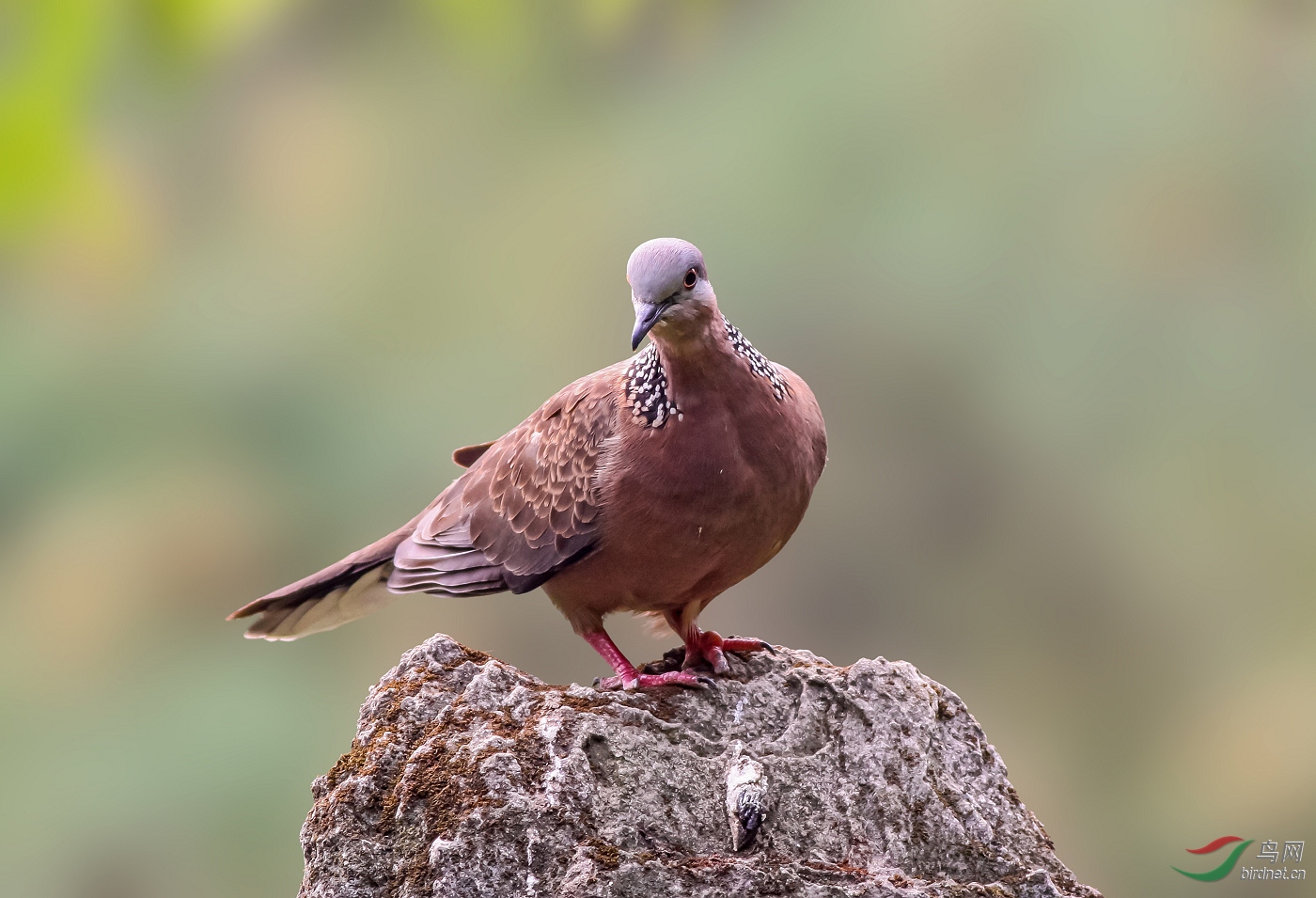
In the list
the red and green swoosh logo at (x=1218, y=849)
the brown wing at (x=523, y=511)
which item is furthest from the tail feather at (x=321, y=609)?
the red and green swoosh logo at (x=1218, y=849)

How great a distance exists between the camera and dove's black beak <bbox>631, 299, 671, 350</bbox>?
3.01 m

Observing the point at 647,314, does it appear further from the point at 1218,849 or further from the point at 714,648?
the point at 1218,849

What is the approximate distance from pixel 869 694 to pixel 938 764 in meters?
0.26

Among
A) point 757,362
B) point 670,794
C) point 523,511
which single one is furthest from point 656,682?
point 757,362

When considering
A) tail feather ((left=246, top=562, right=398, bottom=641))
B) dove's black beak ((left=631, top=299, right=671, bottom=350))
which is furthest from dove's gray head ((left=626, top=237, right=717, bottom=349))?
tail feather ((left=246, top=562, right=398, bottom=641))

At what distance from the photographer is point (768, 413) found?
336cm

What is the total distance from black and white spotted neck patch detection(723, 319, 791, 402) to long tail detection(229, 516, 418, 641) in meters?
1.38

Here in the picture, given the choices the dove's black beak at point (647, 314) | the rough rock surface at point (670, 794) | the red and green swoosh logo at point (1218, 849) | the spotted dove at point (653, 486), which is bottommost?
the red and green swoosh logo at point (1218, 849)

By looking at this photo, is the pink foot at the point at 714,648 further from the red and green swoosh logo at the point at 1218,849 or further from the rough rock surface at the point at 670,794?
the red and green swoosh logo at the point at 1218,849

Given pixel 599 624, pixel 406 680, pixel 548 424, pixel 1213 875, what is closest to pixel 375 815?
pixel 406 680

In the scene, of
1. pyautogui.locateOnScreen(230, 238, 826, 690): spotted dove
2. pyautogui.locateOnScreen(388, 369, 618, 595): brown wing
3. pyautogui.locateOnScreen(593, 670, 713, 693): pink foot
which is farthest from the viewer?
pyautogui.locateOnScreen(388, 369, 618, 595): brown wing

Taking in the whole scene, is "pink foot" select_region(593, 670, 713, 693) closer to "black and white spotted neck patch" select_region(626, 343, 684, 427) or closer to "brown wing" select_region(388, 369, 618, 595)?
"brown wing" select_region(388, 369, 618, 595)

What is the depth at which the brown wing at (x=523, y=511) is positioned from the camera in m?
3.50

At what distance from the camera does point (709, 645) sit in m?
3.59
